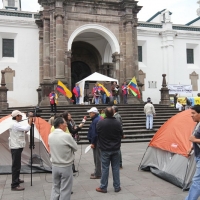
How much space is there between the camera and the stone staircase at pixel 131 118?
14.0 meters

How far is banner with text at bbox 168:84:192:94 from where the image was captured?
85.3 ft

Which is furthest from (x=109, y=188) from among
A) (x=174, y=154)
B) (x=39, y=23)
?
(x=39, y=23)

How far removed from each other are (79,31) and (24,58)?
214 inches

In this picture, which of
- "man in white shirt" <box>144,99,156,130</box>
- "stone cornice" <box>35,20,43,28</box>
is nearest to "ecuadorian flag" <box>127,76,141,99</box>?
"man in white shirt" <box>144,99,156,130</box>

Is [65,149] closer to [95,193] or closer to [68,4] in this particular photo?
[95,193]

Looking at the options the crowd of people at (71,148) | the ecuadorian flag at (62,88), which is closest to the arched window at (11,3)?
the ecuadorian flag at (62,88)

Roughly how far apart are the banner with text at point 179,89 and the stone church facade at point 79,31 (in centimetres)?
579

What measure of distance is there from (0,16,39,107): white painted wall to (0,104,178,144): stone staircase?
4496 millimetres

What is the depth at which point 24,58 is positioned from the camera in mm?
22703

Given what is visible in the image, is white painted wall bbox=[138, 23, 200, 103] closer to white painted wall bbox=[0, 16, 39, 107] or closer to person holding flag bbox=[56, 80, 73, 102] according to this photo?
white painted wall bbox=[0, 16, 39, 107]

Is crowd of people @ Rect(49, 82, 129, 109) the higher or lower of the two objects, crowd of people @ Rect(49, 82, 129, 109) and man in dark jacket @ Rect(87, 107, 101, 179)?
the higher

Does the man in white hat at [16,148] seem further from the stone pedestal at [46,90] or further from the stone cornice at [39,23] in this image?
the stone cornice at [39,23]

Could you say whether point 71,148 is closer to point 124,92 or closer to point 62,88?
point 62,88

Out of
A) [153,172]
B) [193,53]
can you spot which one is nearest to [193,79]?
[193,53]
